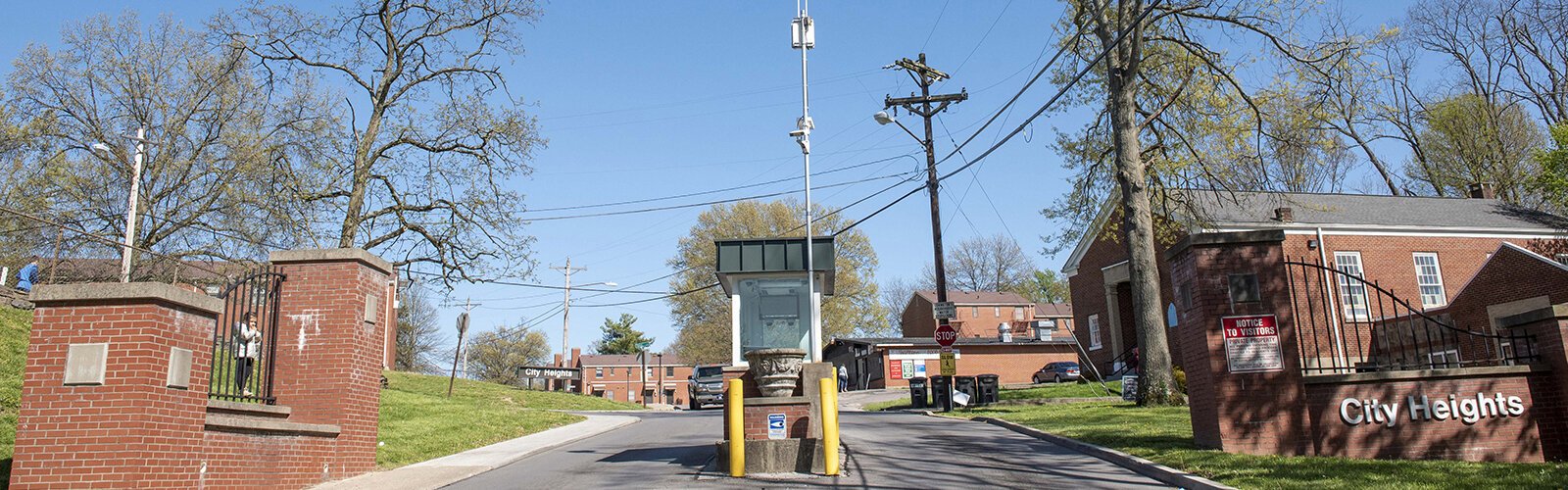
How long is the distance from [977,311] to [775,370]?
5852 centimetres

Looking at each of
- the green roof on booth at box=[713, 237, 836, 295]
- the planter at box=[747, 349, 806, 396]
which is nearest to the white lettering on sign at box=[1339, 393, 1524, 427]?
the planter at box=[747, 349, 806, 396]

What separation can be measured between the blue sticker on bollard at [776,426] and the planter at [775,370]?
44 centimetres

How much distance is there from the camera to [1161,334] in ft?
62.5

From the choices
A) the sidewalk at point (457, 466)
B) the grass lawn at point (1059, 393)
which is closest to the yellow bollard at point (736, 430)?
the sidewalk at point (457, 466)

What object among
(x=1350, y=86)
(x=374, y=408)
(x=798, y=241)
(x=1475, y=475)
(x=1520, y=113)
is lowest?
(x=1475, y=475)

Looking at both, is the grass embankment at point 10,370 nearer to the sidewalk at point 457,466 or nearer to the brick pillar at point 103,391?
the brick pillar at point 103,391

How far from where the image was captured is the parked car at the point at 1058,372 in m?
41.4

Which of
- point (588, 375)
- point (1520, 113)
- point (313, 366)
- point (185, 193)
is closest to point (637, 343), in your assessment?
point (588, 375)

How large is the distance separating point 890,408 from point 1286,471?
18442 mm

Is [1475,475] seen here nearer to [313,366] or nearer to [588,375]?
[313,366]

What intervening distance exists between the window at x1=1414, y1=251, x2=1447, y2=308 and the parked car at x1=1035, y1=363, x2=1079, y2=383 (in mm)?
13353

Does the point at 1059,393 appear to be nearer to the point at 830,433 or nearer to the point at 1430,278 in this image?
the point at 830,433

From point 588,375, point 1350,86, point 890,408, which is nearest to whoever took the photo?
point 1350,86

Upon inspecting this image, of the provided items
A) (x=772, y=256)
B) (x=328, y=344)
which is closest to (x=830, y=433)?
(x=772, y=256)
